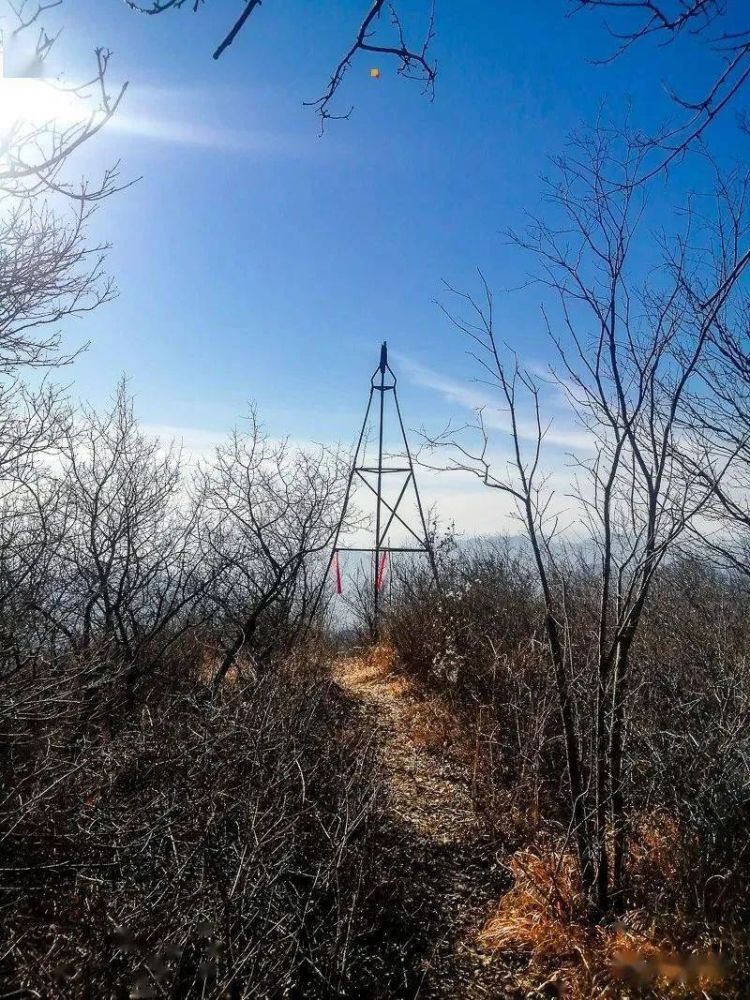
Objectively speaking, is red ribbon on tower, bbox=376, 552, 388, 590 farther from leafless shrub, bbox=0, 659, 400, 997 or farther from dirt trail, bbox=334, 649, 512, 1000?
leafless shrub, bbox=0, 659, 400, 997

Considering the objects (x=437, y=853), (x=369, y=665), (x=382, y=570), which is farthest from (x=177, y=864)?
(x=382, y=570)

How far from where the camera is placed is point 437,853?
15.4 feet

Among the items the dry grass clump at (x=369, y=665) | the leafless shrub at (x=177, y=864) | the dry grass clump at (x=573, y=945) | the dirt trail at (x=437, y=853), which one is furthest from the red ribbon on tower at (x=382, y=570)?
the dry grass clump at (x=573, y=945)

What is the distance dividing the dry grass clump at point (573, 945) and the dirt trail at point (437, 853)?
0.17 metres

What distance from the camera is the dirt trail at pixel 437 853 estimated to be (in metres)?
3.35

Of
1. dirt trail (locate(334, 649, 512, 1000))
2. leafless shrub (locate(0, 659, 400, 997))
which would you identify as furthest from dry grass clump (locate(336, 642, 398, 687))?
leafless shrub (locate(0, 659, 400, 997))

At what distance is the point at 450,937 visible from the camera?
12.1 feet

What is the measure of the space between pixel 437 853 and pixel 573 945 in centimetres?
166

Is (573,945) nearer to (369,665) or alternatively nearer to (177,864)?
(177,864)

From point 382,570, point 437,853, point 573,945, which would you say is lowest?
point 437,853

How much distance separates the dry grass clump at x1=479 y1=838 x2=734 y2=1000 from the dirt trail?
0.57 feet

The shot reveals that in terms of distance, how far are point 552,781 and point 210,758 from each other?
2.71 meters

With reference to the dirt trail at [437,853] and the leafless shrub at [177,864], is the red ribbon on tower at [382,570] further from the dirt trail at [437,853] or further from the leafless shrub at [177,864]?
the leafless shrub at [177,864]

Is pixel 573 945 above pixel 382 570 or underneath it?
underneath
